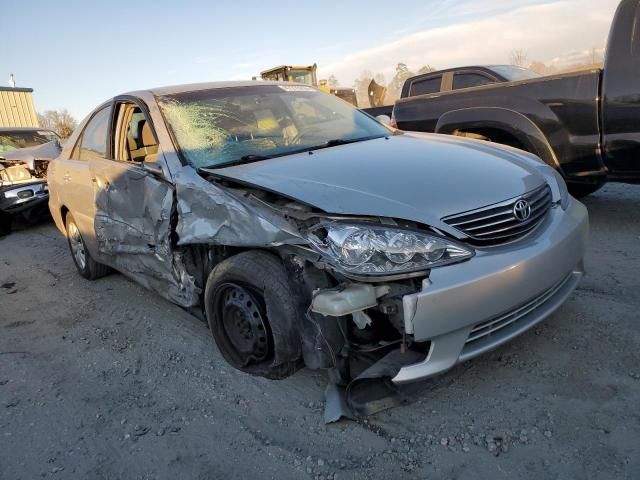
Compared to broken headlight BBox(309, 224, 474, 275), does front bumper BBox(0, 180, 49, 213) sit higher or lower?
lower

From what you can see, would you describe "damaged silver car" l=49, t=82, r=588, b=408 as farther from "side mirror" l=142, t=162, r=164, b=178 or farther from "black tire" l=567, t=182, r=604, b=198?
"black tire" l=567, t=182, r=604, b=198

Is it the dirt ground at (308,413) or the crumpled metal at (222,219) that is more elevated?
the crumpled metal at (222,219)

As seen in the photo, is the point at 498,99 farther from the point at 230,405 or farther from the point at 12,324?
the point at 12,324

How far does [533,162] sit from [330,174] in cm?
143

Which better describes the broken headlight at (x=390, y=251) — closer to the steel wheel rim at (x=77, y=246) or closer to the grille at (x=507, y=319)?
the grille at (x=507, y=319)

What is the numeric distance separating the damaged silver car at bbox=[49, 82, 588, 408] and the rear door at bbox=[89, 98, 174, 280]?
19 mm

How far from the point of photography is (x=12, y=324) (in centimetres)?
414

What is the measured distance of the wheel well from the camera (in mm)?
5219

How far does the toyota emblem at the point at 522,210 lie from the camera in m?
2.48

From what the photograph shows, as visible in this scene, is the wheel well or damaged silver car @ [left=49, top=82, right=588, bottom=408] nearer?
damaged silver car @ [left=49, top=82, right=588, bottom=408]

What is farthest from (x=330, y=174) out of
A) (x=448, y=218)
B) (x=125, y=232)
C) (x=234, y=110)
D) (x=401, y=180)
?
(x=125, y=232)

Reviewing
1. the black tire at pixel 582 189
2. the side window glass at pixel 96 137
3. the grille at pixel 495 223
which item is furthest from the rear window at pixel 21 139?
the grille at pixel 495 223

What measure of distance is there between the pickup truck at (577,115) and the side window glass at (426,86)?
278 cm

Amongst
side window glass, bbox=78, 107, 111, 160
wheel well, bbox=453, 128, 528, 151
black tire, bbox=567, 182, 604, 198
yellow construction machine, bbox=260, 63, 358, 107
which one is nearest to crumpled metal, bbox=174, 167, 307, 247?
side window glass, bbox=78, 107, 111, 160
